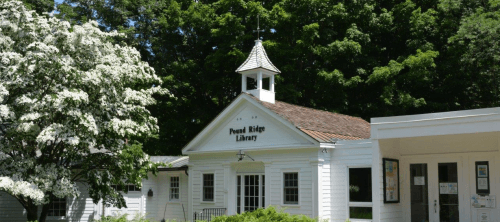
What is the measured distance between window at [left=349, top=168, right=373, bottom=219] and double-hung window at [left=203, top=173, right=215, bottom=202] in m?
6.12

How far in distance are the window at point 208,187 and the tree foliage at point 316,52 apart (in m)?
9.49

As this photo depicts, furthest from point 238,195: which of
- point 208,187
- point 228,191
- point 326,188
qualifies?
point 326,188

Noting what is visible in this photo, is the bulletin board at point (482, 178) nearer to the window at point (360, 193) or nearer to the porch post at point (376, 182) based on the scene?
the porch post at point (376, 182)

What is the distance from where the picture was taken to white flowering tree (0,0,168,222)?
1695 centimetres

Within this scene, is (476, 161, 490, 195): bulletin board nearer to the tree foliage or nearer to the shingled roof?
the shingled roof

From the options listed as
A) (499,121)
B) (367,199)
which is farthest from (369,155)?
(499,121)

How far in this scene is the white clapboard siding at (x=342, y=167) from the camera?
18.8 meters

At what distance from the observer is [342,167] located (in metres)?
19.3

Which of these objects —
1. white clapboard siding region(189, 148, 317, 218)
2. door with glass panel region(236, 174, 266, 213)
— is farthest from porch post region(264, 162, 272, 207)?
door with glass panel region(236, 174, 266, 213)

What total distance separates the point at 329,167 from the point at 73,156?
911 cm

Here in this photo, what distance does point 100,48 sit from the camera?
19.2 m

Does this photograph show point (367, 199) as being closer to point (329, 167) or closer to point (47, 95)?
point (329, 167)

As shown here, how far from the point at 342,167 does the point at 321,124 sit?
2.88m

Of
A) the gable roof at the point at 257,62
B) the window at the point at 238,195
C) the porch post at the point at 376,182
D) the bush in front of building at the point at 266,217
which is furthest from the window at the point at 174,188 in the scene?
the bush in front of building at the point at 266,217
